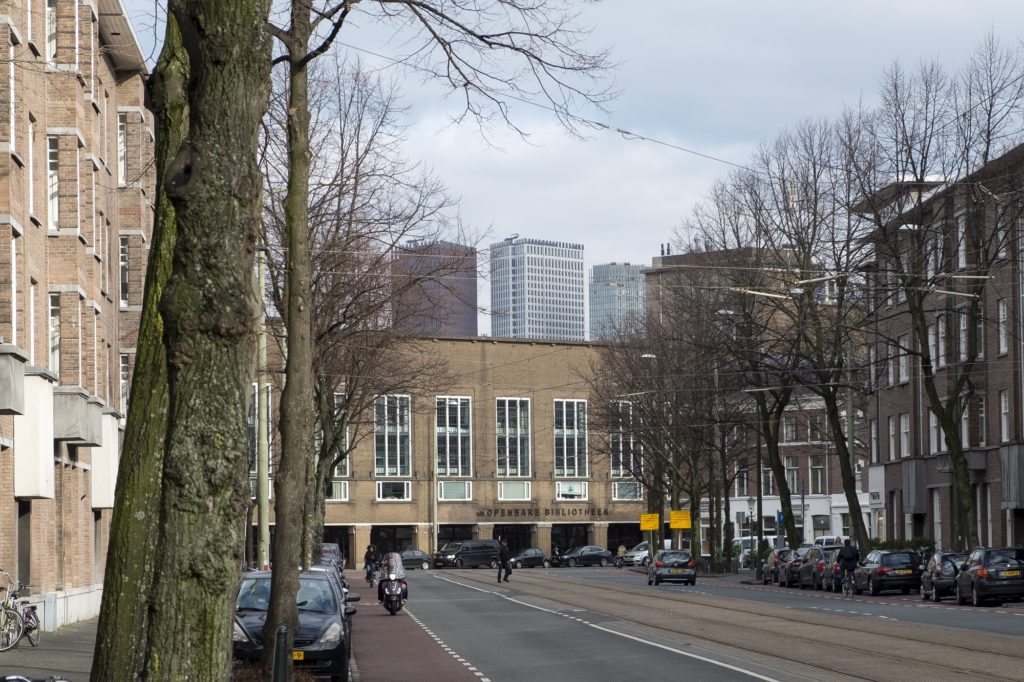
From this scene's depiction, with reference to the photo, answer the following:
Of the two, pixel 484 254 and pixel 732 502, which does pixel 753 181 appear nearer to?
pixel 484 254

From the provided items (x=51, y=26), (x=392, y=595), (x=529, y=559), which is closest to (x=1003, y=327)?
(x=392, y=595)

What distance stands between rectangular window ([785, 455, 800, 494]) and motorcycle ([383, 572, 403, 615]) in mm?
70582

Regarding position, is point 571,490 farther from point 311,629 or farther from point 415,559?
point 311,629

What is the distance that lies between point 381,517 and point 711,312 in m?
55.3

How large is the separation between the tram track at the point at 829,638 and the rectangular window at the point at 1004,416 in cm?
1529

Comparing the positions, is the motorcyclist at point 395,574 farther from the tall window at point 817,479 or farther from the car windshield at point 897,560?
the tall window at point 817,479

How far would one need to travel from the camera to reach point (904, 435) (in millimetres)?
68250

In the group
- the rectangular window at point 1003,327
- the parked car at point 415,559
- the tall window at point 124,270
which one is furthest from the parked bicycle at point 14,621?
the parked car at point 415,559

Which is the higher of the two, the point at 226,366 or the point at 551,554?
the point at 226,366

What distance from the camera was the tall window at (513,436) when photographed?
10881 cm


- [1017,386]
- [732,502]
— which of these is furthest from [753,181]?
[732,502]

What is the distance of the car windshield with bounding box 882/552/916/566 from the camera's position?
160 ft

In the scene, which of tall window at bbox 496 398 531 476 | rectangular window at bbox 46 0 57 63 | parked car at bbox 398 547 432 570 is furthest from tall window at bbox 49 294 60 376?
tall window at bbox 496 398 531 476

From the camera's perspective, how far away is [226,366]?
26.1 feet
